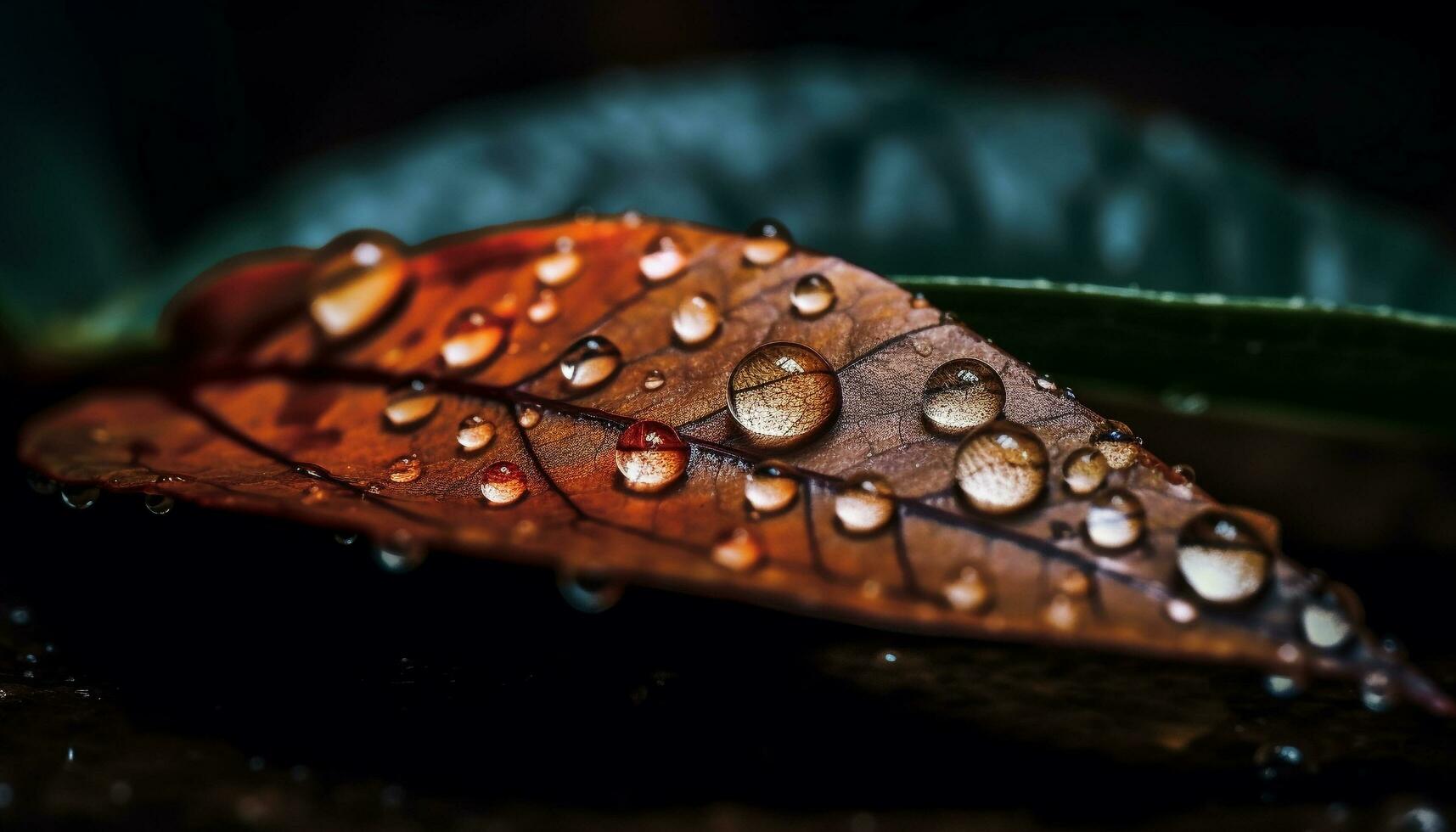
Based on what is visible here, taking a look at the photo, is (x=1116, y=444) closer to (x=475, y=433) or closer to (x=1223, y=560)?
(x=1223, y=560)

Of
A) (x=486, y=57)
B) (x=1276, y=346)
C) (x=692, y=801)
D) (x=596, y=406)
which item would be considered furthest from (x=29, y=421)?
(x=486, y=57)

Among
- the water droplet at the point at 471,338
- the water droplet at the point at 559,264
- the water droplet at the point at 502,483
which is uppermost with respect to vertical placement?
the water droplet at the point at 559,264

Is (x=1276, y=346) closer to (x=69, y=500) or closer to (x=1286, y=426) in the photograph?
(x=1286, y=426)

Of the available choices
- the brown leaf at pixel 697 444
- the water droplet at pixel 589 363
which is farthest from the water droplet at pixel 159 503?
the water droplet at pixel 589 363

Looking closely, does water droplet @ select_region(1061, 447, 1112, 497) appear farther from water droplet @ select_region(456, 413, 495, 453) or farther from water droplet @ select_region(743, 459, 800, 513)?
water droplet @ select_region(456, 413, 495, 453)

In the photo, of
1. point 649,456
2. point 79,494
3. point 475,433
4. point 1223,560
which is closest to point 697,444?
point 649,456

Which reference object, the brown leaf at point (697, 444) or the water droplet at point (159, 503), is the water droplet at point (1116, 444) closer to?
the brown leaf at point (697, 444)
